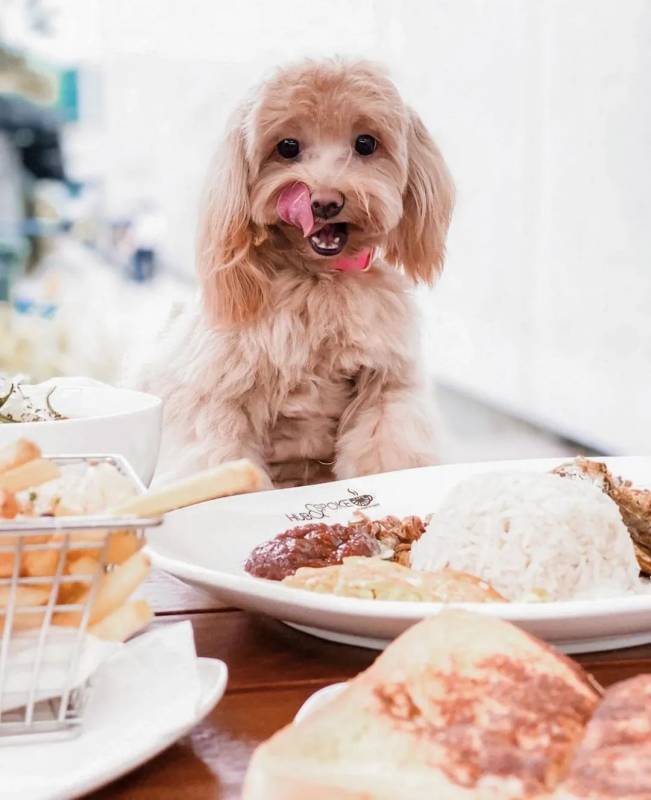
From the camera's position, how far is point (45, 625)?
0.65 metres

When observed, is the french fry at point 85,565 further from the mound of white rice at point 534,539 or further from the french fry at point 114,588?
the mound of white rice at point 534,539

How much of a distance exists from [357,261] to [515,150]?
8.83 ft

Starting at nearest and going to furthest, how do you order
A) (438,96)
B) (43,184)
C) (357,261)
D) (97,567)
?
(97,567) < (357,261) < (43,184) < (438,96)

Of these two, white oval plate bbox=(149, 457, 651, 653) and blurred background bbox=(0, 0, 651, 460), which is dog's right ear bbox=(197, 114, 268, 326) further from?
blurred background bbox=(0, 0, 651, 460)

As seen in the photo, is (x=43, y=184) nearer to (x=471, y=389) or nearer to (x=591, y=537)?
(x=471, y=389)

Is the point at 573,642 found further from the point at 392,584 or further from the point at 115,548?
the point at 115,548

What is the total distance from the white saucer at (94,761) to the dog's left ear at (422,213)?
1.47 metres

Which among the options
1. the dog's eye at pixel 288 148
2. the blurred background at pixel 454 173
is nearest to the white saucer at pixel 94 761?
the dog's eye at pixel 288 148

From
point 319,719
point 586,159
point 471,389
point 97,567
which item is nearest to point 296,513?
point 97,567

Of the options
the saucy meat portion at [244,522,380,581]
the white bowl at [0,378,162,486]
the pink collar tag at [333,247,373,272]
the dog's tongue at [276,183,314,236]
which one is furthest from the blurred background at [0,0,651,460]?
the saucy meat portion at [244,522,380,581]

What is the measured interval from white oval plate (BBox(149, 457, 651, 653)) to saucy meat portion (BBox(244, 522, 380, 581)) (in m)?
0.03

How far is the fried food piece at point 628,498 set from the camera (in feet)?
3.88

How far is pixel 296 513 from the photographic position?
4.15 feet

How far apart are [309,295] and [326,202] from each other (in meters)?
0.19
